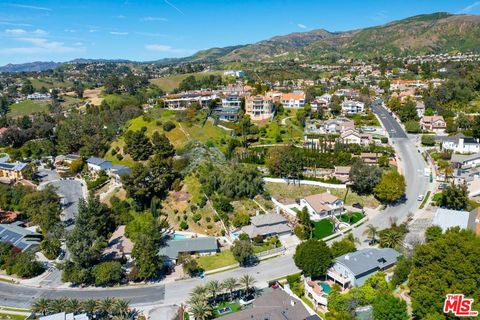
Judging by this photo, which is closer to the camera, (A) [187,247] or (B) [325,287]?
(B) [325,287]

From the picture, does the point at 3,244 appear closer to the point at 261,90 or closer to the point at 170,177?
the point at 170,177

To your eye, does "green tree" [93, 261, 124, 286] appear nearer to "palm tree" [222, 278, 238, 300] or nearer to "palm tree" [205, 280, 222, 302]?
"palm tree" [205, 280, 222, 302]

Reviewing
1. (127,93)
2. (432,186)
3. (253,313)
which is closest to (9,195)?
(253,313)

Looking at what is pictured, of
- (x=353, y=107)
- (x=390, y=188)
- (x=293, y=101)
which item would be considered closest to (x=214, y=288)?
(x=390, y=188)

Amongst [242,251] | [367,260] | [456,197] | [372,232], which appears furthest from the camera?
[456,197]

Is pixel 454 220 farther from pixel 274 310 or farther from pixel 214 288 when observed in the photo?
pixel 214 288
